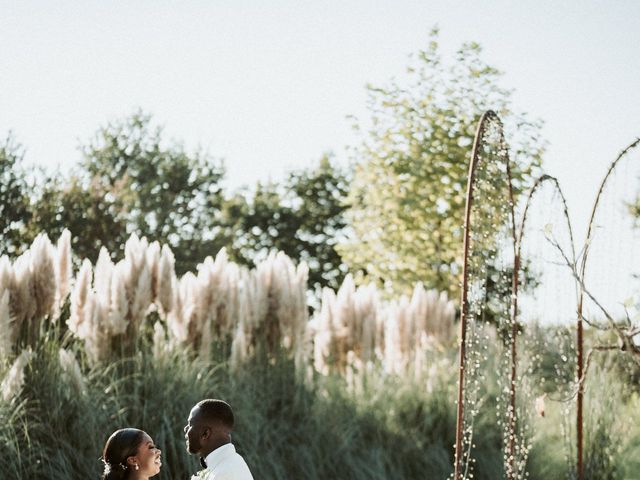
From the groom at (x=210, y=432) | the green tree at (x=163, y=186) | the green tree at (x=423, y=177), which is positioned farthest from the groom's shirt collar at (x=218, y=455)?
the green tree at (x=163, y=186)

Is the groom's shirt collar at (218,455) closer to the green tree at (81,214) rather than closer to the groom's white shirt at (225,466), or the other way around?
the groom's white shirt at (225,466)

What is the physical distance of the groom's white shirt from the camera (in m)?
3.14

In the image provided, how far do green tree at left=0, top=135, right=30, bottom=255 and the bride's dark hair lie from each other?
1597 centimetres

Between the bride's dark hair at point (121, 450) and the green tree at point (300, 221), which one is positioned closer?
the bride's dark hair at point (121, 450)

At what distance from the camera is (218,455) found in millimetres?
3217

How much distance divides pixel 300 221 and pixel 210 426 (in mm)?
25008

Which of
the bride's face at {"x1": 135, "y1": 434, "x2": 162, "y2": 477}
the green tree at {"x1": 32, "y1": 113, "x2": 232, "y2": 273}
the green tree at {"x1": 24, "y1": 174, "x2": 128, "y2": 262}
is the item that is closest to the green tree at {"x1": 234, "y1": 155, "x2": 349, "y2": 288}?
the green tree at {"x1": 32, "y1": 113, "x2": 232, "y2": 273}

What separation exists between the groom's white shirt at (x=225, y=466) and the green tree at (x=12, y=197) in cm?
1630

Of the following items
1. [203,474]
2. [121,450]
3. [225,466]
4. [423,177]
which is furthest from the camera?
[423,177]

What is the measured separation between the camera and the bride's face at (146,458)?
3422mm

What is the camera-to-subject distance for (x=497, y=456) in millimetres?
8023

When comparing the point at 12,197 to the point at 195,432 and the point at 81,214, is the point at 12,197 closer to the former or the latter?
the point at 81,214

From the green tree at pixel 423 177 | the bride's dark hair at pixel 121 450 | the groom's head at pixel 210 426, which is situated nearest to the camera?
the groom's head at pixel 210 426

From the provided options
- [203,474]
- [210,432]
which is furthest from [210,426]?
[203,474]
